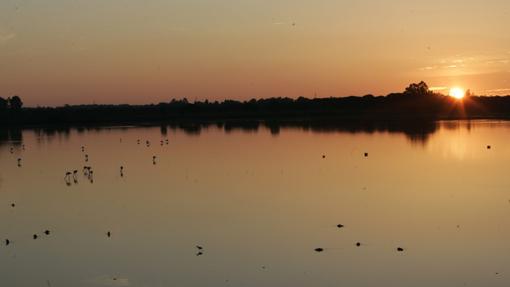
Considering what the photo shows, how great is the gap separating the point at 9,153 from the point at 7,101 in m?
67.5

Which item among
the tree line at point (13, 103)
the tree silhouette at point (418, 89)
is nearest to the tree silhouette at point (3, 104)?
the tree line at point (13, 103)

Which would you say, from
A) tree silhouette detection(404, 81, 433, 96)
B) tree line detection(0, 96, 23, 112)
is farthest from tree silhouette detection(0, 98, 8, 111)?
tree silhouette detection(404, 81, 433, 96)

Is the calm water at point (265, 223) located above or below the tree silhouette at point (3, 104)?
below

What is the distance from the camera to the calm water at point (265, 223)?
10.6 metres

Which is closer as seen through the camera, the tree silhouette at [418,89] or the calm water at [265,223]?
the calm water at [265,223]

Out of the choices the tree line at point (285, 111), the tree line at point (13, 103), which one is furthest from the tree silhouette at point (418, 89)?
the tree line at point (13, 103)

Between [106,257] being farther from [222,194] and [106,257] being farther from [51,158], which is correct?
[51,158]

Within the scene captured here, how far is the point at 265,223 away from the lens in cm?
1418

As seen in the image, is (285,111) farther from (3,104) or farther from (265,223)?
(265,223)

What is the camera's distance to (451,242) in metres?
12.0

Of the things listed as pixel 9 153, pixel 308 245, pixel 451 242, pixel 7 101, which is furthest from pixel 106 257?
pixel 7 101

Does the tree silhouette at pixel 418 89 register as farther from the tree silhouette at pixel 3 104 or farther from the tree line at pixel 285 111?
the tree silhouette at pixel 3 104

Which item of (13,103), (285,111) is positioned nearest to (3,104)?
(13,103)

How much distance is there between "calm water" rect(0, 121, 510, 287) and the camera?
34.7ft
